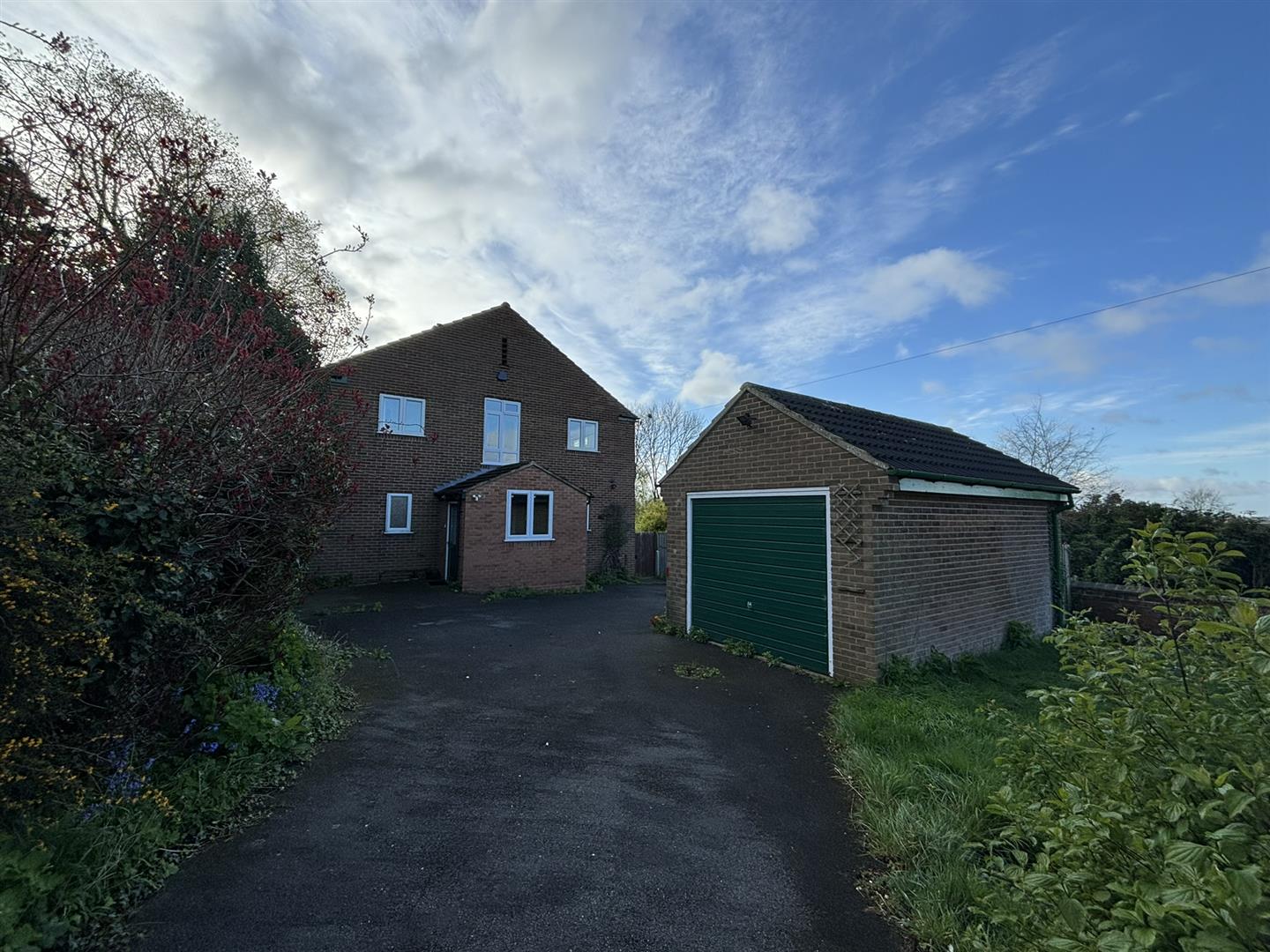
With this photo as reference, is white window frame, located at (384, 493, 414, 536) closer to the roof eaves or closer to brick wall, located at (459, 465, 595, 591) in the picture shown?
brick wall, located at (459, 465, 595, 591)

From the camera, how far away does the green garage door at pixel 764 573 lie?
23.7ft

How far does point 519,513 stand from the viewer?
1505cm

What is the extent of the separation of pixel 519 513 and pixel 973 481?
36.7 ft

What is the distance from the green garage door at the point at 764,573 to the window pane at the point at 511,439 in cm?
984

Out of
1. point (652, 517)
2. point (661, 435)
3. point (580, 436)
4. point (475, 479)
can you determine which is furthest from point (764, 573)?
point (661, 435)

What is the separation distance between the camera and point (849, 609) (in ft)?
22.1

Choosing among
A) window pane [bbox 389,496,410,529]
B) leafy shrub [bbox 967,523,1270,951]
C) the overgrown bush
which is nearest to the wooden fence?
window pane [bbox 389,496,410,529]

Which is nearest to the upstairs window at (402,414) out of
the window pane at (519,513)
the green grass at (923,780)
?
the window pane at (519,513)

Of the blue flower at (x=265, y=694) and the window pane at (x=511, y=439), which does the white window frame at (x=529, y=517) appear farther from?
the blue flower at (x=265, y=694)

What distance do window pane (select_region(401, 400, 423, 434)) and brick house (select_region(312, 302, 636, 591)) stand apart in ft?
0.09

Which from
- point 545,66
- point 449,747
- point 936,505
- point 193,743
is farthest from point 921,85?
point 193,743

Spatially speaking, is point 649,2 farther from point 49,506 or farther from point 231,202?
point 231,202

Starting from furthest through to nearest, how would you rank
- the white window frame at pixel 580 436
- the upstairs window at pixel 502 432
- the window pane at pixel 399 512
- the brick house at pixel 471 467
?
the white window frame at pixel 580 436
the upstairs window at pixel 502 432
the window pane at pixel 399 512
the brick house at pixel 471 467

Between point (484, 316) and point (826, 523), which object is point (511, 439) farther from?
point (826, 523)
